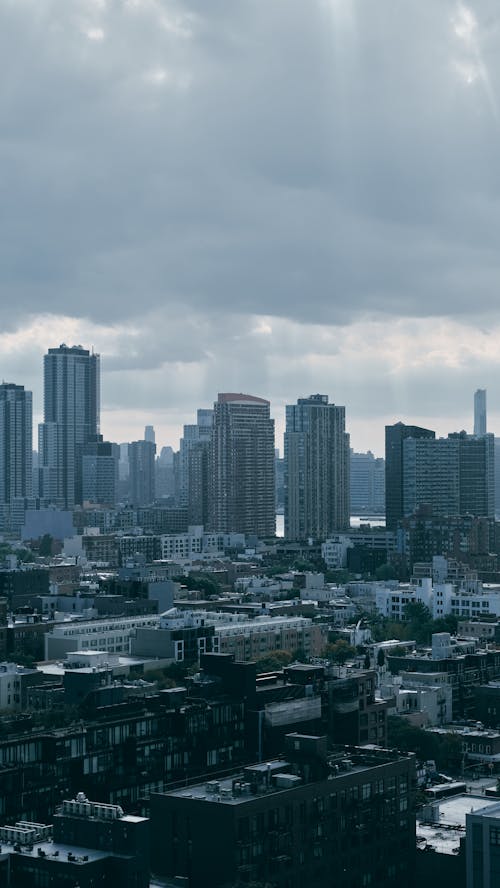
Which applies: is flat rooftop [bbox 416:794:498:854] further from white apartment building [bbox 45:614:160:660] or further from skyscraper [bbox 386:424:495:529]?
skyscraper [bbox 386:424:495:529]

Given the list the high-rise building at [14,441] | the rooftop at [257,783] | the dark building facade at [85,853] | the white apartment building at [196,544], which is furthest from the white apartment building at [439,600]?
the high-rise building at [14,441]

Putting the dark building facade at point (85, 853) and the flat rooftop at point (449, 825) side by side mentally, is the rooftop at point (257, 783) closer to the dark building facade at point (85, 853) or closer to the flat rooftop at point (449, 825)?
the flat rooftop at point (449, 825)

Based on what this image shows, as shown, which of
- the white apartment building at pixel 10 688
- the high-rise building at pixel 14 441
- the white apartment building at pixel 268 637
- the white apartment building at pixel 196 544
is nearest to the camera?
the white apartment building at pixel 10 688

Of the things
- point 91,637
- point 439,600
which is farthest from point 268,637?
point 439,600

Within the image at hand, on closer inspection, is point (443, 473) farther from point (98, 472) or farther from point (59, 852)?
point (59, 852)

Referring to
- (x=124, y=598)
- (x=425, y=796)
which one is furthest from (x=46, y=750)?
(x=124, y=598)
